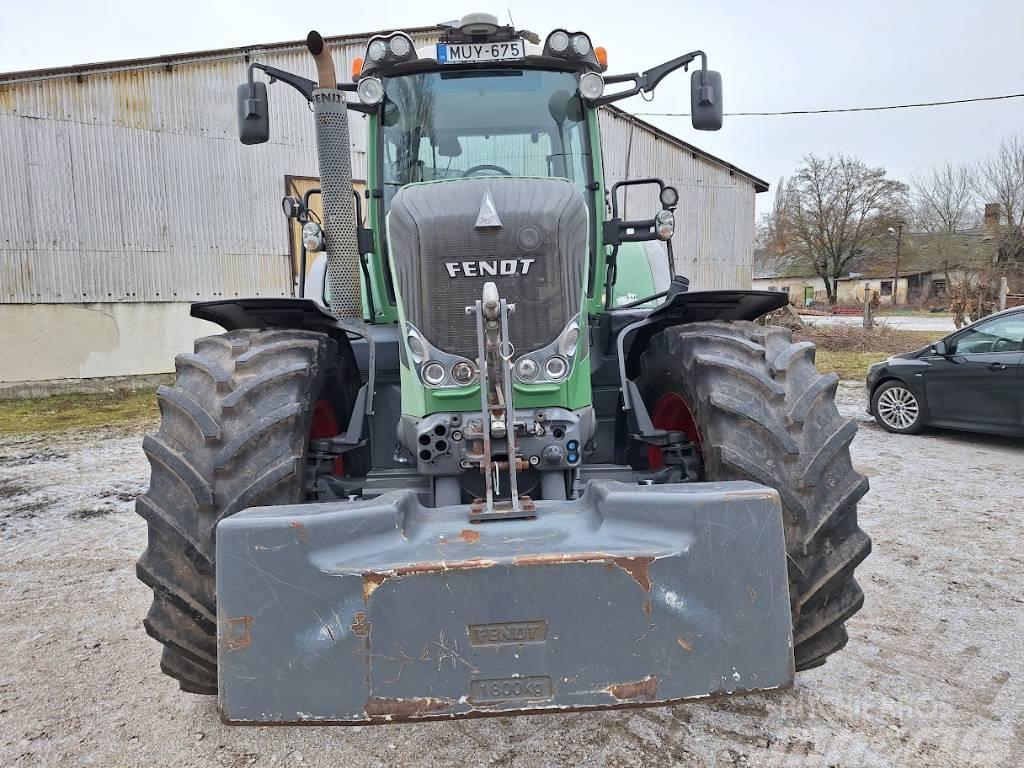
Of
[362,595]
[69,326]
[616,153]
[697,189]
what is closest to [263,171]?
[69,326]

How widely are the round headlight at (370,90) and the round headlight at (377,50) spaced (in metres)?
0.09

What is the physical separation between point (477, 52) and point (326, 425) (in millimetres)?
1877

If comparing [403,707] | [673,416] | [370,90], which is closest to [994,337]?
[673,416]

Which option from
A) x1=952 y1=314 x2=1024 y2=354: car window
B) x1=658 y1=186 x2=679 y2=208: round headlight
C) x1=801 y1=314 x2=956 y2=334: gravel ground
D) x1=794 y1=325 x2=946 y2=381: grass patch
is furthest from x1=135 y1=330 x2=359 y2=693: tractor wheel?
x1=801 y1=314 x2=956 y2=334: gravel ground

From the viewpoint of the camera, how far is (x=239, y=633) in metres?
1.83

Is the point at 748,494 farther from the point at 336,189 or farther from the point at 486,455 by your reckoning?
the point at 336,189

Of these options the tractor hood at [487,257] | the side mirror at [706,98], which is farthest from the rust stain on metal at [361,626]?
the side mirror at [706,98]

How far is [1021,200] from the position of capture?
35312 millimetres

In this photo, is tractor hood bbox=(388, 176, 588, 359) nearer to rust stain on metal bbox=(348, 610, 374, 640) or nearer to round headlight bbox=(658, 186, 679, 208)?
rust stain on metal bbox=(348, 610, 374, 640)

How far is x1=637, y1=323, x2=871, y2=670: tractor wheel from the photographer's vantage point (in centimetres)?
239

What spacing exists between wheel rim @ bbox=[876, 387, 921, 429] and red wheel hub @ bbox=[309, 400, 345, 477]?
24.6 ft

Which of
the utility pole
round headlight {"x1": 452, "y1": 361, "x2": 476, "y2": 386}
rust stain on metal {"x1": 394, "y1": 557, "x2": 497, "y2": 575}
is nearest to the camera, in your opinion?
rust stain on metal {"x1": 394, "y1": 557, "x2": 497, "y2": 575}

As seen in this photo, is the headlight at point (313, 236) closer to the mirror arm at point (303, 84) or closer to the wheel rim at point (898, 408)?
the mirror arm at point (303, 84)

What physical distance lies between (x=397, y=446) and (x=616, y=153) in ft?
50.2
